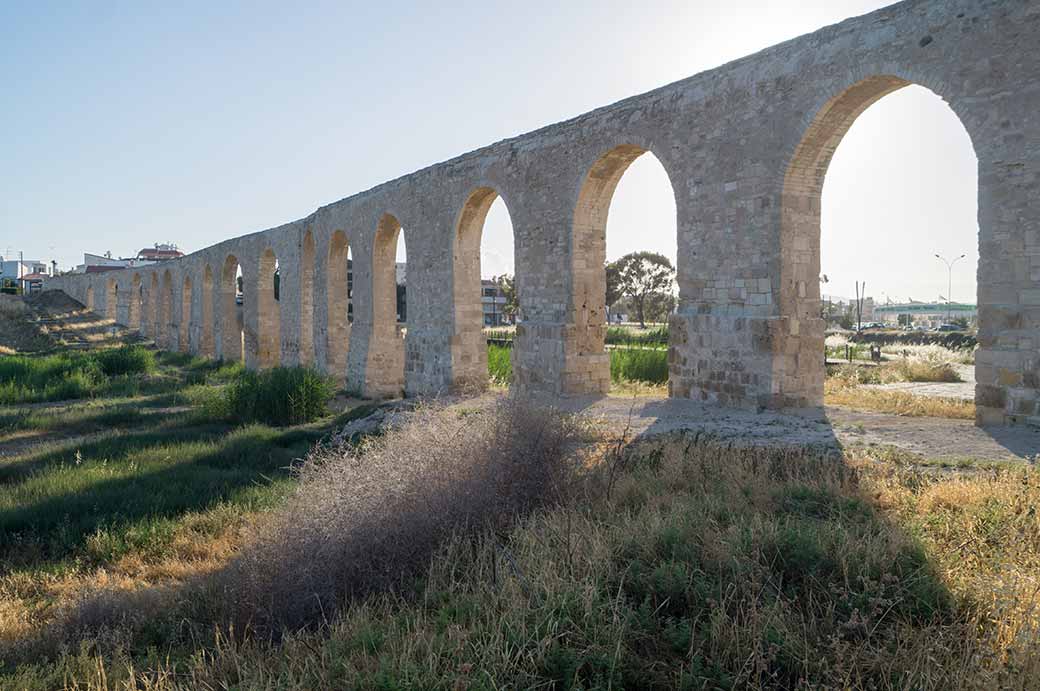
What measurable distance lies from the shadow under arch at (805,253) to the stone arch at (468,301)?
5.52 meters

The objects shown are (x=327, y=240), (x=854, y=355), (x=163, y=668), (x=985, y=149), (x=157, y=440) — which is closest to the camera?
(x=163, y=668)

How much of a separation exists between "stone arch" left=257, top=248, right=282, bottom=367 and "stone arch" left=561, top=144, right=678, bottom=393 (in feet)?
41.4

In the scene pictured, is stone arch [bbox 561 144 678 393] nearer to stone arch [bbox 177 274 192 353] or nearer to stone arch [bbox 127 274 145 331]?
stone arch [bbox 177 274 192 353]

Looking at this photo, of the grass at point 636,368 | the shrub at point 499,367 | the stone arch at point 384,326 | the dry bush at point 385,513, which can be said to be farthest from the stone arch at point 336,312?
the dry bush at point 385,513

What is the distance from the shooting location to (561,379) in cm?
1022

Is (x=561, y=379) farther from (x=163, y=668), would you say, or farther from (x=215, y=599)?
(x=163, y=668)

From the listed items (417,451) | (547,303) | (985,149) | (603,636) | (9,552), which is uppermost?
(985,149)

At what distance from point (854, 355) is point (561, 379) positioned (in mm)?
12440

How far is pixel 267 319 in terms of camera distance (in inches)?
817

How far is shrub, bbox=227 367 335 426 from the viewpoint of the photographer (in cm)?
1119

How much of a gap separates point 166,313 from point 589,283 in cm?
2722

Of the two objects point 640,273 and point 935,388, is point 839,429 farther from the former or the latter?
point 640,273

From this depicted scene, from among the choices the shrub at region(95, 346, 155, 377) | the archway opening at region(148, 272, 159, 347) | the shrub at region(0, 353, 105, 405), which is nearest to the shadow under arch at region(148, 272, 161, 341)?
the archway opening at region(148, 272, 159, 347)

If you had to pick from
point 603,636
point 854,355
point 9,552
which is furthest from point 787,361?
point 854,355
